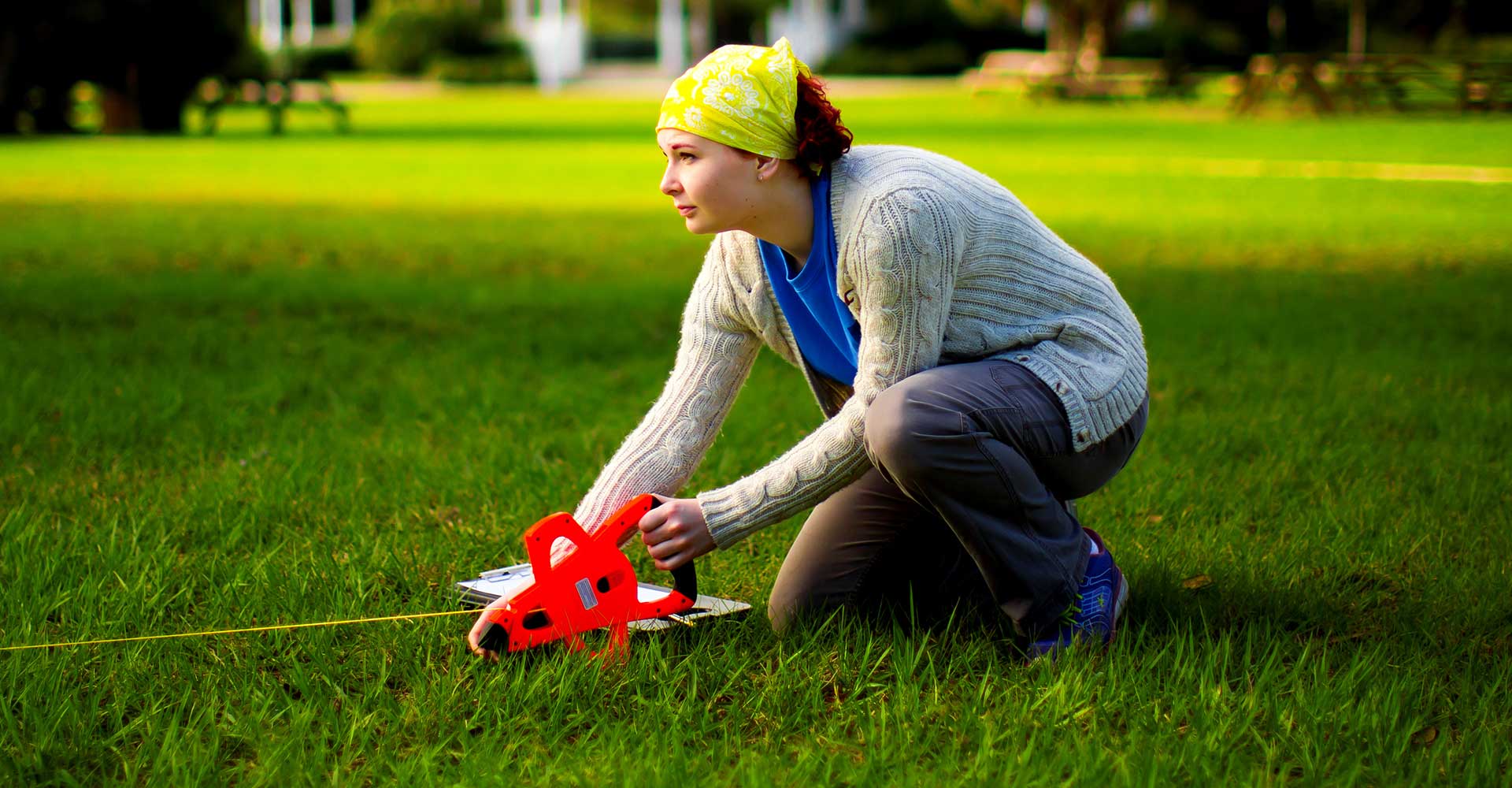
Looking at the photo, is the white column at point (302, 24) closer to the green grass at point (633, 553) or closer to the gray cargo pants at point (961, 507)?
the green grass at point (633, 553)

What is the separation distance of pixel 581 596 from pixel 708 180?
32.3 inches

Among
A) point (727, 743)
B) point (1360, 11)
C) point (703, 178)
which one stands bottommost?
point (727, 743)

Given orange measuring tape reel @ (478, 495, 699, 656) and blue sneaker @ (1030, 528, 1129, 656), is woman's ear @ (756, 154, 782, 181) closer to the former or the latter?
orange measuring tape reel @ (478, 495, 699, 656)

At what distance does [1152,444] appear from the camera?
188 inches

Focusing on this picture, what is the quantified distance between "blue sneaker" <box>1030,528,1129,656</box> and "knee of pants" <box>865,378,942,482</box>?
1.50 ft

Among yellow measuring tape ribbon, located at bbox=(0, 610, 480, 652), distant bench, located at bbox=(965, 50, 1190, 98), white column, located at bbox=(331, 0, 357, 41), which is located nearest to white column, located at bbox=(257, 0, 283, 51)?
white column, located at bbox=(331, 0, 357, 41)

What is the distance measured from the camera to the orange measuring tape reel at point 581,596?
9.26 ft

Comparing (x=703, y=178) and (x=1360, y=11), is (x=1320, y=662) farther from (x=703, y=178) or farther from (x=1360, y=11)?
(x=1360, y=11)

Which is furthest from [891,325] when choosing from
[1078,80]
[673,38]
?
[673,38]

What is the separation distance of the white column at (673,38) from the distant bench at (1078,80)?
11.8 m

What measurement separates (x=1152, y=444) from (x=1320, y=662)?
6.48ft

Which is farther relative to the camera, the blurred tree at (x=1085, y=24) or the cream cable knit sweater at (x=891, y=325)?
the blurred tree at (x=1085, y=24)

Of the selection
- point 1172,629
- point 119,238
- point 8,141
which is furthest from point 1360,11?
point 1172,629

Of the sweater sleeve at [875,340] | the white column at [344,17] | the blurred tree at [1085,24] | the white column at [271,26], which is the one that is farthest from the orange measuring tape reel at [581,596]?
the white column at [344,17]
